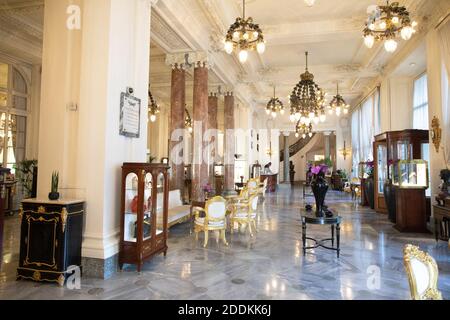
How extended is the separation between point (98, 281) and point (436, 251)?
18.7 ft

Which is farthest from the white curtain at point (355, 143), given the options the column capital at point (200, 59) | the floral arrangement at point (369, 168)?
the column capital at point (200, 59)

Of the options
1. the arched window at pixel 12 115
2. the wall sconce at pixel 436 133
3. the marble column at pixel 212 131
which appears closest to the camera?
the wall sconce at pixel 436 133

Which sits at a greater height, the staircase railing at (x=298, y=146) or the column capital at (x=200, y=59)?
the column capital at (x=200, y=59)

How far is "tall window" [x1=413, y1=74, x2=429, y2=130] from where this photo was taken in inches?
344

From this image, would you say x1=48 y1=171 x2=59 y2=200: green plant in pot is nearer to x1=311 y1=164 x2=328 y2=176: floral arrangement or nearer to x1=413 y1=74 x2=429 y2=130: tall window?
x1=311 y1=164 x2=328 y2=176: floral arrangement

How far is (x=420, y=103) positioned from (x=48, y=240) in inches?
417

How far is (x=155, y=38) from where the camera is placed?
24.2ft

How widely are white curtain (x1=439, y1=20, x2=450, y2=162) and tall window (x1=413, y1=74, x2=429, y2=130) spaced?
9.42ft

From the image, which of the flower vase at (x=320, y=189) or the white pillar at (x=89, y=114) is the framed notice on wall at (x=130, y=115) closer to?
the white pillar at (x=89, y=114)

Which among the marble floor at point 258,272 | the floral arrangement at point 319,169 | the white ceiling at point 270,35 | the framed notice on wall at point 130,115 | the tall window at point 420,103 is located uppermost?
the white ceiling at point 270,35

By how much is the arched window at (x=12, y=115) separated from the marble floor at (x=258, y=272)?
374 centimetres

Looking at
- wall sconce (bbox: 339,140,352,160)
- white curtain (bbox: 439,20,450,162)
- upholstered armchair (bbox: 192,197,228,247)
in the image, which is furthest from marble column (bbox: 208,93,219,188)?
wall sconce (bbox: 339,140,352,160)

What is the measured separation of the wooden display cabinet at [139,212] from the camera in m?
3.91

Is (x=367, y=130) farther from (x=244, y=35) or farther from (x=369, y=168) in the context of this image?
(x=244, y=35)
